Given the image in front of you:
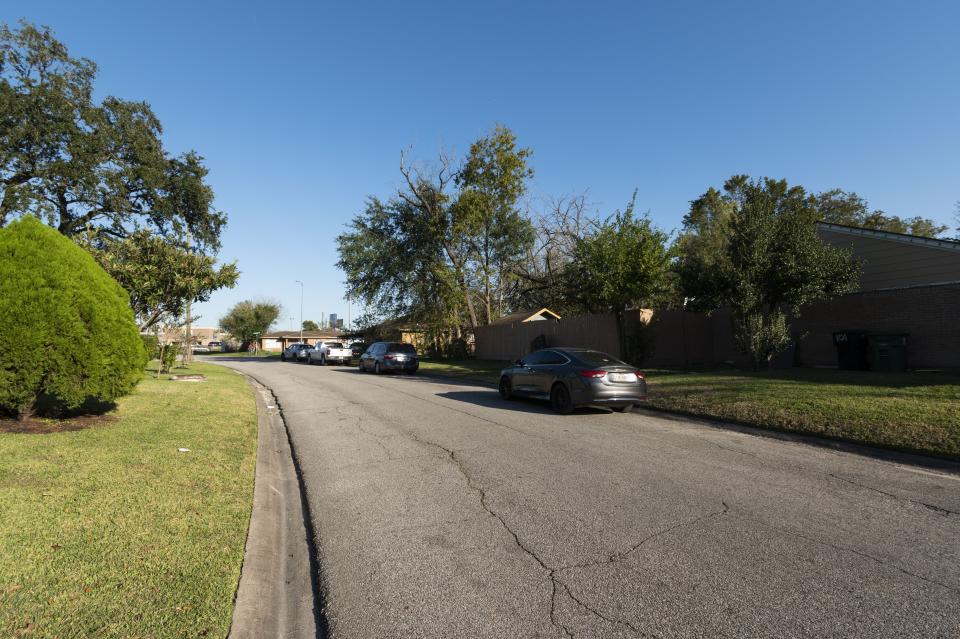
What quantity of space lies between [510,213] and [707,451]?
27.9 metres

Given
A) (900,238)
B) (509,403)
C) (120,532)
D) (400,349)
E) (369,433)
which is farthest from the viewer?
(400,349)

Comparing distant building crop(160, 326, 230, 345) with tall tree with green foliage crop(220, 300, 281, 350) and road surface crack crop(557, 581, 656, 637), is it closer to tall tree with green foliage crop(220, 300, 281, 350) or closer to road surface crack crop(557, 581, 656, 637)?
tall tree with green foliage crop(220, 300, 281, 350)

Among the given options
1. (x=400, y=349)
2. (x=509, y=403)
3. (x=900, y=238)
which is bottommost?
(x=509, y=403)

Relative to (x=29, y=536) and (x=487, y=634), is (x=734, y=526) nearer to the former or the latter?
(x=487, y=634)

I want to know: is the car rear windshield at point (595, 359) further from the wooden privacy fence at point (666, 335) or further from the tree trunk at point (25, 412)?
the tree trunk at point (25, 412)

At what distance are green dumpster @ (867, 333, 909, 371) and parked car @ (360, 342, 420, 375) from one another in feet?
56.1

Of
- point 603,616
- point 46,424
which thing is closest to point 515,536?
point 603,616

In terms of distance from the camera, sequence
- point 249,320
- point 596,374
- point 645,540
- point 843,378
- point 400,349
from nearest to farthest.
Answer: point 645,540 < point 596,374 < point 843,378 < point 400,349 < point 249,320

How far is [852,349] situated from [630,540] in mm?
14953

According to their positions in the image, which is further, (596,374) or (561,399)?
(561,399)

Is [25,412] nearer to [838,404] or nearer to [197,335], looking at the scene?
[838,404]

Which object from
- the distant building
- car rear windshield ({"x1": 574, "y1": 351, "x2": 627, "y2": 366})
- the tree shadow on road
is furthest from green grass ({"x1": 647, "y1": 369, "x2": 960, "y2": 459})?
the distant building

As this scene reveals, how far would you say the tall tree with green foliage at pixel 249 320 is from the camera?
70.4m

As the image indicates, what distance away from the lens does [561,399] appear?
425 inches
